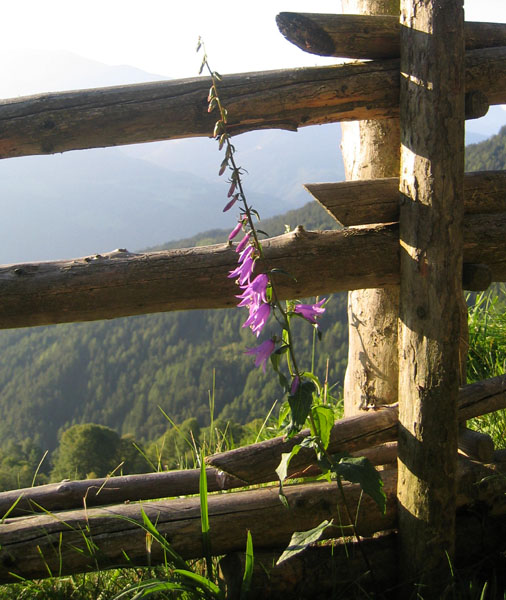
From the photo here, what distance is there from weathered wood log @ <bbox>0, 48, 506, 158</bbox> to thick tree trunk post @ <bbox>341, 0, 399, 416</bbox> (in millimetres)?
341

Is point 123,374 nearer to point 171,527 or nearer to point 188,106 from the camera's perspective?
point 171,527

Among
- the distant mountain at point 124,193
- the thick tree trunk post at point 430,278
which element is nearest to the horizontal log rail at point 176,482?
the thick tree trunk post at point 430,278

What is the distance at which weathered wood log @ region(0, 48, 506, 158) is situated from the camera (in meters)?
2.16

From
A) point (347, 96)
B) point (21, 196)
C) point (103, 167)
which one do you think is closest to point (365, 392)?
point (347, 96)

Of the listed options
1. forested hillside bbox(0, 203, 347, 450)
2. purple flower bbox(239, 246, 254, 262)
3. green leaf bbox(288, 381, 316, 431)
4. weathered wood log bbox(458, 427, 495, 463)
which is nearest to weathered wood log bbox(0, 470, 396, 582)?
weathered wood log bbox(458, 427, 495, 463)

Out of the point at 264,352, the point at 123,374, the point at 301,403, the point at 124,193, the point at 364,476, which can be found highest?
the point at 264,352

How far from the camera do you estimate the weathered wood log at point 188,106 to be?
2.16 meters

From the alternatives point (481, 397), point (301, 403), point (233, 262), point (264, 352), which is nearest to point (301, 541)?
point (301, 403)

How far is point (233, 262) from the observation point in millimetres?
2176

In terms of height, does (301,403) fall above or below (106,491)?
above

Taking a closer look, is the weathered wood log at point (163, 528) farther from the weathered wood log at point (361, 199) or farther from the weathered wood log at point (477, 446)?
the weathered wood log at point (361, 199)

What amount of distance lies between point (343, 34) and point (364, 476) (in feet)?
5.21

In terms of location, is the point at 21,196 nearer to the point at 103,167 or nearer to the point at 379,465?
the point at 103,167

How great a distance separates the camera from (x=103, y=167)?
175m
